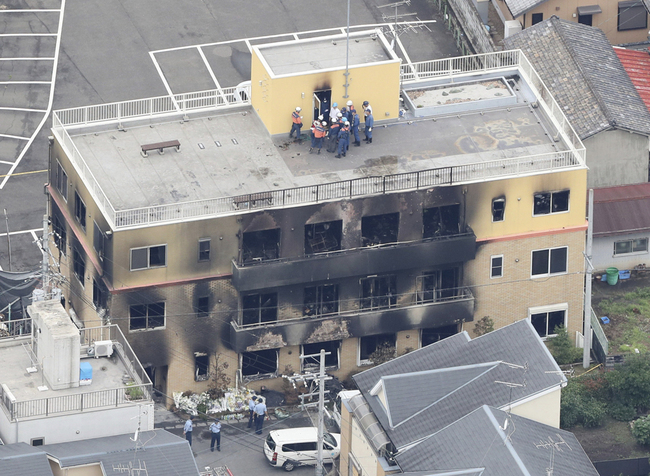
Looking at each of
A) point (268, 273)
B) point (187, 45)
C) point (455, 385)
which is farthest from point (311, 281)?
point (187, 45)

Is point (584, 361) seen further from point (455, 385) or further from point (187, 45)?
point (187, 45)

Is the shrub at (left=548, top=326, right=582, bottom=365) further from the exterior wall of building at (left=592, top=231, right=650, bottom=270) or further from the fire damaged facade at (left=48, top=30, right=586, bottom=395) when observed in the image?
the exterior wall of building at (left=592, top=231, right=650, bottom=270)

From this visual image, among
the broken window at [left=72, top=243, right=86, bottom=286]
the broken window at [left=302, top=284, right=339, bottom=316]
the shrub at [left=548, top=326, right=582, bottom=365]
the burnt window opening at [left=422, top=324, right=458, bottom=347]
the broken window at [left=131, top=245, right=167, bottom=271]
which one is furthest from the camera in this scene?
the shrub at [left=548, top=326, right=582, bottom=365]

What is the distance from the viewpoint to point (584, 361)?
124m

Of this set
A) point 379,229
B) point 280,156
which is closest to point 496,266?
point 379,229

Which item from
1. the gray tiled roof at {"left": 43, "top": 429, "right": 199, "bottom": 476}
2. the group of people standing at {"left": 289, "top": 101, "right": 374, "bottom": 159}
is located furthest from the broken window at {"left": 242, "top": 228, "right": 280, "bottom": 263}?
the gray tiled roof at {"left": 43, "top": 429, "right": 199, "bottom": 476}

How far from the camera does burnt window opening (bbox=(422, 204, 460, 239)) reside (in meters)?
121

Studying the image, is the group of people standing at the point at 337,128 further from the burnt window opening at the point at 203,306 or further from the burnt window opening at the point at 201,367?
the burnt window opening at the point at 201,367

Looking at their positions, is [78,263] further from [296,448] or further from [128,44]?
[128,44]

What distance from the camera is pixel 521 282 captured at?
124625 millimetres

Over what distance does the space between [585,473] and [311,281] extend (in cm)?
2022

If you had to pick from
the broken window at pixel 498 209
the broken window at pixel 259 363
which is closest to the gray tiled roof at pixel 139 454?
the broken window at pixel 259 363

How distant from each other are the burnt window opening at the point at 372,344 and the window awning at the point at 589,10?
28601 mm

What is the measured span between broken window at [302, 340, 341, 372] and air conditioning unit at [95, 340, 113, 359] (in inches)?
534
